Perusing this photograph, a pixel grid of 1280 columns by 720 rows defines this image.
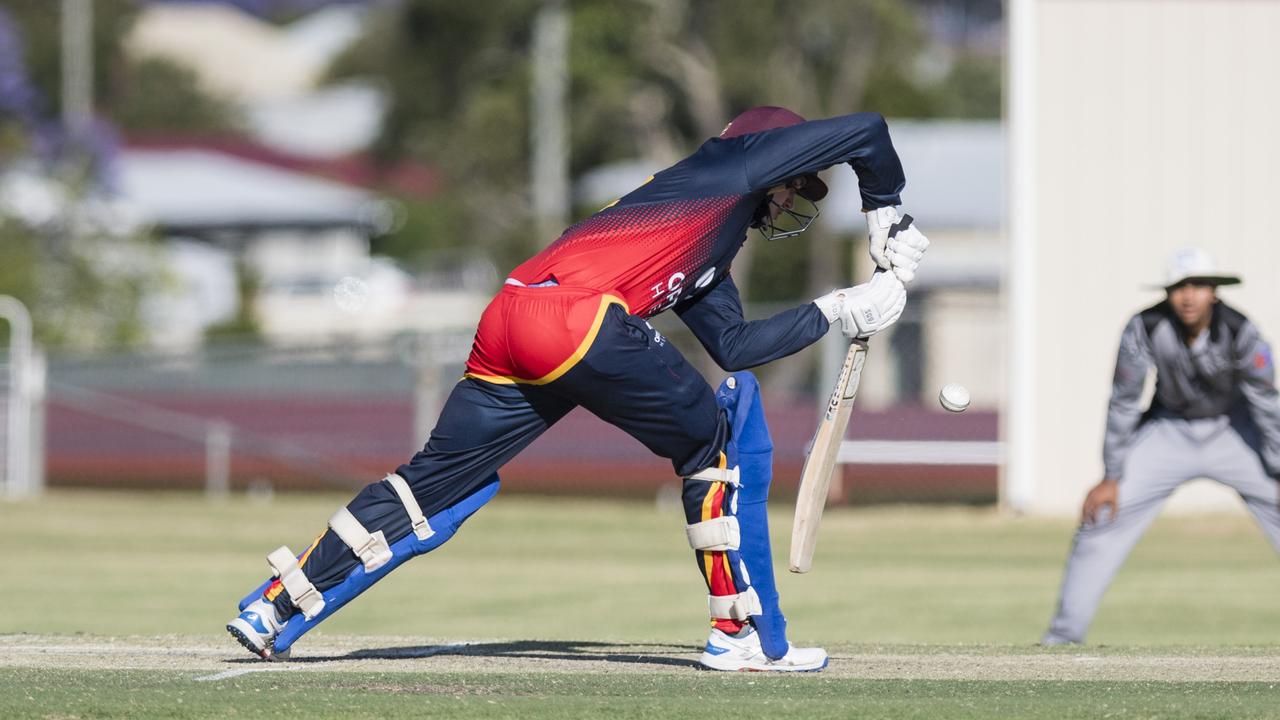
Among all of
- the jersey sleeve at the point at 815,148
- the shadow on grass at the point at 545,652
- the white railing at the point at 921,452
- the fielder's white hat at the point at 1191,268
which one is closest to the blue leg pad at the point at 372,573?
the shadow on grass at the point at 545,652

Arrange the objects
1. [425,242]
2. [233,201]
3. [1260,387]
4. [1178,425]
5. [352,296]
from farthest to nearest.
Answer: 1. [425,242]
2. [233,201]
3. [352,296]
4. [1178,425]
5. [1260,387]

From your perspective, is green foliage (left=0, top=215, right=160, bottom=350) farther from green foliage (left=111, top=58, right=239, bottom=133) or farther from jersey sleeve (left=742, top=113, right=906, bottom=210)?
green foliage (left=111, top=58, right=239, bottom=133)

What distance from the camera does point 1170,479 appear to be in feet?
34.5

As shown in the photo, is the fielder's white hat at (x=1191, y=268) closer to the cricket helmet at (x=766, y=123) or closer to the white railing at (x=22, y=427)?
the cricket helmet at (x=766, y=123)

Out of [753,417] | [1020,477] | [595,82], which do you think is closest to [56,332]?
[595,82]

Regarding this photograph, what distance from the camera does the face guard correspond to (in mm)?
7434

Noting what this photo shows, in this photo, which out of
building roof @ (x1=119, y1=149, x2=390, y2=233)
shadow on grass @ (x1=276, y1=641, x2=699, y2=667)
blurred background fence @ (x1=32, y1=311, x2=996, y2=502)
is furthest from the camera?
building roof @ (x1=119, y1=149, x2=390, y2=233)

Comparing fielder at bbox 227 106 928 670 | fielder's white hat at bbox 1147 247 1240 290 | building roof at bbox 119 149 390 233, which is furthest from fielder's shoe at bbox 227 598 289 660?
building roof at bbox 119 149 390 233

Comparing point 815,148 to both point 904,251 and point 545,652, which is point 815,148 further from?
point 545,652

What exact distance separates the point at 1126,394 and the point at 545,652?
11.1 ft

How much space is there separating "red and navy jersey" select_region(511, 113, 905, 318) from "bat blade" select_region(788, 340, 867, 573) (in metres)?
0.72

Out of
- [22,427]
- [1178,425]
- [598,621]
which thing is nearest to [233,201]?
[22,427]

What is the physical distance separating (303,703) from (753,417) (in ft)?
6.59

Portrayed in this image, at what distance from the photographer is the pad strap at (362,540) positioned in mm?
7340
